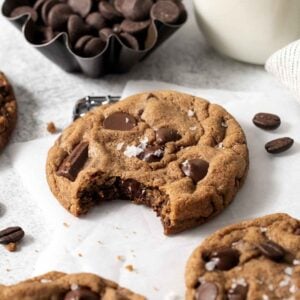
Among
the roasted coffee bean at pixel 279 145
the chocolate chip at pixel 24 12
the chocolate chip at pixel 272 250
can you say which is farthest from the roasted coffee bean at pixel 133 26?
the chocolate chip at pixel 272 250

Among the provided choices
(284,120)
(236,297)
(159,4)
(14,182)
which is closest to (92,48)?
(159,4)

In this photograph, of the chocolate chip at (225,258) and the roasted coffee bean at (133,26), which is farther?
the roasted coffee bean at (133,26)

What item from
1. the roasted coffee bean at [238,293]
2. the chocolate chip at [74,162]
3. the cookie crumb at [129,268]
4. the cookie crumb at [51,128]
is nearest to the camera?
the roasted coffee bean at [238,293]

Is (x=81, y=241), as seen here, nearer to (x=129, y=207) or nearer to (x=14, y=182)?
(x=129, y=207)

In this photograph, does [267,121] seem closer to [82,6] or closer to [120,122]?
[120,122]

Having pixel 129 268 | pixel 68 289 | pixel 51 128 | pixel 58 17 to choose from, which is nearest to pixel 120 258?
pixel 129 268

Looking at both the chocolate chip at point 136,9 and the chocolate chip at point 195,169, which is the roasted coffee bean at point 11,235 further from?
the chocolate chip at point 136,9

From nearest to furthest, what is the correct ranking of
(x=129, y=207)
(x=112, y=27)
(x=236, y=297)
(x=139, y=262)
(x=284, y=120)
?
(x=236, y=297)
(x=139, y=262)
(x=129, y=207)
(x=284, y=120)
(x=112, y=27)
